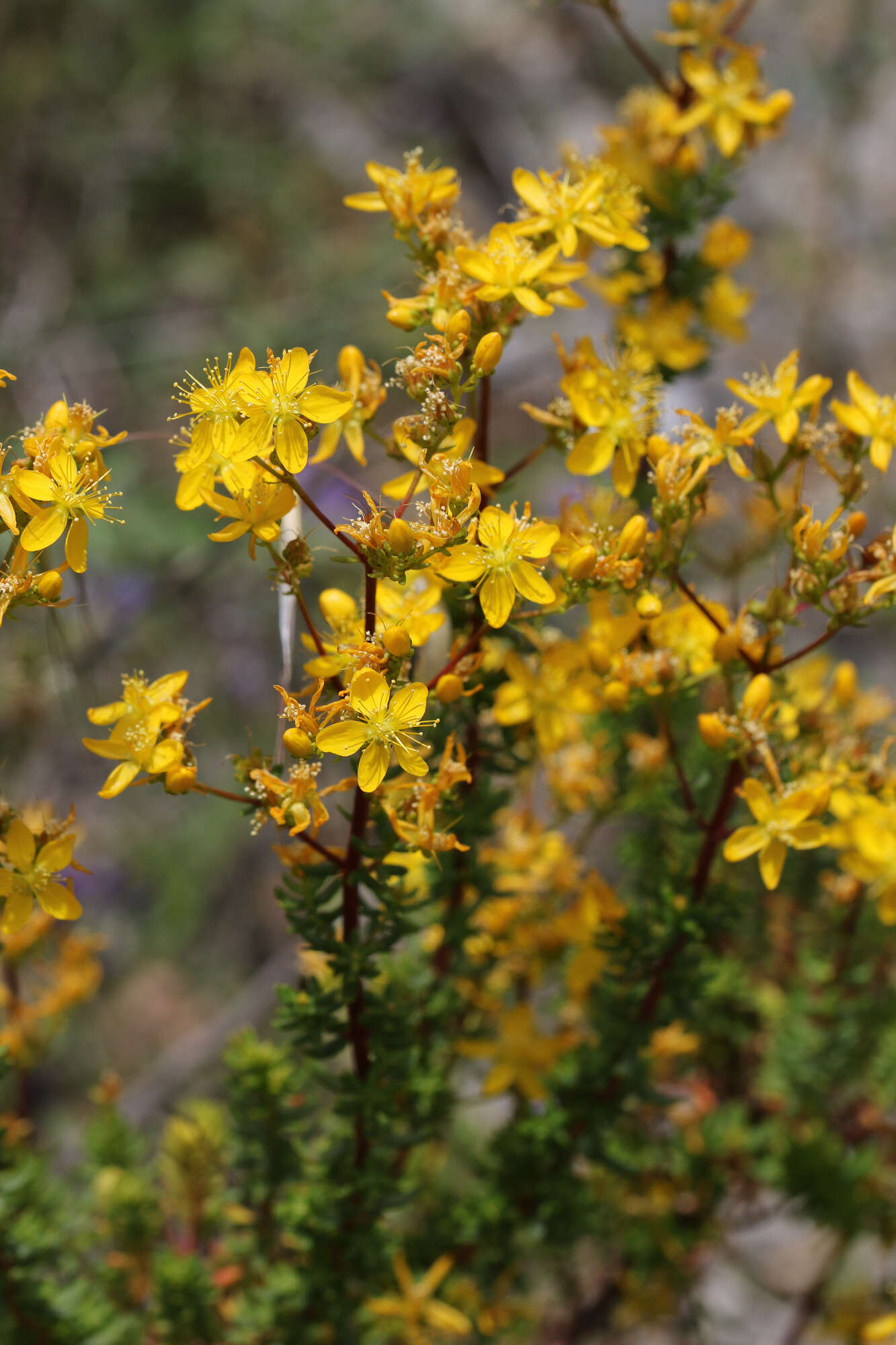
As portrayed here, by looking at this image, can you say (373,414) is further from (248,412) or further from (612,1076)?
(612,1076)

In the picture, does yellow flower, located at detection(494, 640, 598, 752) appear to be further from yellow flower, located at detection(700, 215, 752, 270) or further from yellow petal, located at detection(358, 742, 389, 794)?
yellow flower, located at detection(700, 215, 752, 270)

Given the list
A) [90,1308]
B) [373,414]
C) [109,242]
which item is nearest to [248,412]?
[373,414]

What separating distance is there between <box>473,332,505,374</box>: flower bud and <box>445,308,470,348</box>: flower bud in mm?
35

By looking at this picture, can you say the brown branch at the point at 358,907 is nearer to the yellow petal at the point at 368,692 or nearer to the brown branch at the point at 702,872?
the yellow petal at the point at 368,692

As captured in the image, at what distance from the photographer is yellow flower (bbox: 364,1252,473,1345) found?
8.32ft

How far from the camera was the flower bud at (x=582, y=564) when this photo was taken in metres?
1.76

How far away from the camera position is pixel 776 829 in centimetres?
191

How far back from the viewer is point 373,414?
212 centimetres

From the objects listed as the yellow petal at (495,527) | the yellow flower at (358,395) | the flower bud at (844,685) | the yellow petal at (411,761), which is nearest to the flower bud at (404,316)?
the yellow flower at (358,395)

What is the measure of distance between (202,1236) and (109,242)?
643 cm

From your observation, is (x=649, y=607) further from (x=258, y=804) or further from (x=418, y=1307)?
(x=418, y=1307)

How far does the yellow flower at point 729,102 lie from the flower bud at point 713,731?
171 cm

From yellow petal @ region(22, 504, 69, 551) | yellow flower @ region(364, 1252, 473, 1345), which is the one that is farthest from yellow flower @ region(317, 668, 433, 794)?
yellow flower @ region(364, 1252, 473, 1345)

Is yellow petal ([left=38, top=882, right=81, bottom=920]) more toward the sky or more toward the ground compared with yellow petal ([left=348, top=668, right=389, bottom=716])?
more toward the sky
